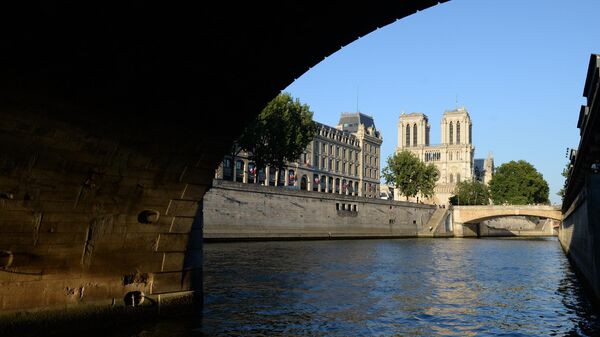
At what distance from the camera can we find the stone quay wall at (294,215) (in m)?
57.3

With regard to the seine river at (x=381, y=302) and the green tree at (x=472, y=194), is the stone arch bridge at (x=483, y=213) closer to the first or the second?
the green tree at (x=472, y=194)

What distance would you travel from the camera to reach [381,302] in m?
19.8

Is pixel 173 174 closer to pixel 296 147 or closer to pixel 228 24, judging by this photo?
pixel 228 24

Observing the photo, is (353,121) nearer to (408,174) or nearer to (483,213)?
(408,174)

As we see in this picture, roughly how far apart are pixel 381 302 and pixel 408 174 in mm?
94500

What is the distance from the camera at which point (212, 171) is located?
50.0ft

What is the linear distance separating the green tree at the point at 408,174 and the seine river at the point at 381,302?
7933cm

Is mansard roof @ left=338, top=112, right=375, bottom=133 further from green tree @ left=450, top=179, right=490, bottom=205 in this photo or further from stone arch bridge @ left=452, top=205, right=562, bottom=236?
stone arch bridge @ left=452, top=205, right=562, bottom=236

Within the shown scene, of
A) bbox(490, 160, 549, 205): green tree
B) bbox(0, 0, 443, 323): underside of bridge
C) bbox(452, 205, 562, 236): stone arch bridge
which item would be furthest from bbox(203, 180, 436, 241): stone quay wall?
bbox(490, 160, 549, 205): green tree

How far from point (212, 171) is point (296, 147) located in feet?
185

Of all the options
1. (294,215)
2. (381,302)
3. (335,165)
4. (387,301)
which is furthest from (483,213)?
(381,302)

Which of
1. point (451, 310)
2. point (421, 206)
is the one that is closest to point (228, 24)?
point (451, 310)

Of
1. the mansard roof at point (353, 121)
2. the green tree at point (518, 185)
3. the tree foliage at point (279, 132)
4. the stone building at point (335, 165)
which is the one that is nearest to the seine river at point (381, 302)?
the tree foliage at point (279, 132)

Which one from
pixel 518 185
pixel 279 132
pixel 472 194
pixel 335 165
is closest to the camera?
pixel 279 132
